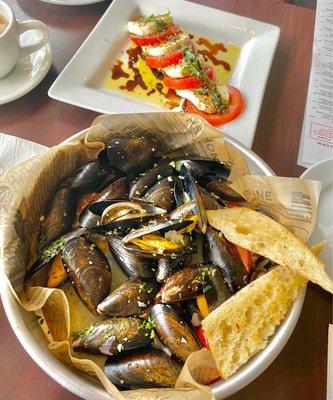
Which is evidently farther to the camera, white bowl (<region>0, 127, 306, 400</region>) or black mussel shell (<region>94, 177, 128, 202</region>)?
black mussel shell (<region>94, 177, 128, 202</region>)

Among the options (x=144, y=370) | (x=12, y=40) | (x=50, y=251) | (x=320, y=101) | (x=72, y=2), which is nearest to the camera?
(x=144, y=370)

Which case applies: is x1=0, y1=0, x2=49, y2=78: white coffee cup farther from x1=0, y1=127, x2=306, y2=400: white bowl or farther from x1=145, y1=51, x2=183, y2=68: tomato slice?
x1=0, y1=127, x2=306, y2=400: white bowl

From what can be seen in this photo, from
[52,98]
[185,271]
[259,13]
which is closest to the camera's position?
[185,271]

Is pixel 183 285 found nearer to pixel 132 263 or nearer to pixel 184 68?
pixel 132 263

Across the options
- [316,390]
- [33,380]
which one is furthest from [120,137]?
[316,390]

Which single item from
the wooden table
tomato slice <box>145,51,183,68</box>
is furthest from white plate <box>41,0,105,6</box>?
tomato slice <box>145,51,183,68</box>

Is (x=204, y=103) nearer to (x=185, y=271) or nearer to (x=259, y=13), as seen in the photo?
(x=259, y=13)

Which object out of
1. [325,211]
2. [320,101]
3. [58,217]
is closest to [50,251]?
[58,217]
